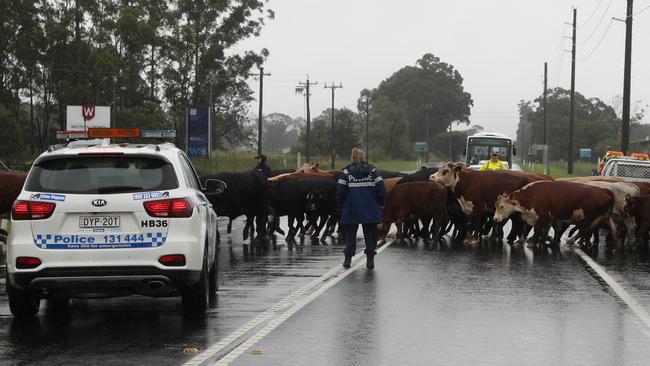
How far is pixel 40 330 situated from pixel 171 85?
253 feet

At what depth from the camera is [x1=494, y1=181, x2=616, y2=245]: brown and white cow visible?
20219 mm

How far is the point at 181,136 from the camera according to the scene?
88250 mm

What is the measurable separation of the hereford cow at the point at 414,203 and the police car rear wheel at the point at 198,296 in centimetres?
1057

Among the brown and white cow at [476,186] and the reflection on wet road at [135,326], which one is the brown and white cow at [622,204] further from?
the reflection on wet road at [135,326]

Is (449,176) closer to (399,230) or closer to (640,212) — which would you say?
(399,230)

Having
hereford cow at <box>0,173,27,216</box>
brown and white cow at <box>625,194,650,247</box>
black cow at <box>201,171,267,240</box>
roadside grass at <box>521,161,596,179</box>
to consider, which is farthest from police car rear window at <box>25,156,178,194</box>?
roadside grass at <box>521,161,596,179</box>

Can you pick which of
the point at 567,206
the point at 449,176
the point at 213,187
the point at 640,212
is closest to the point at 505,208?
the point at 567,206

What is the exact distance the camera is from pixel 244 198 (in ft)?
73.6

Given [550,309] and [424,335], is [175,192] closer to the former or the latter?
[424,335]

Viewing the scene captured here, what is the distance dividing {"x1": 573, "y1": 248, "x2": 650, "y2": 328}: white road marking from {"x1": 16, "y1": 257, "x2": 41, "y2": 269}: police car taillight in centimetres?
578

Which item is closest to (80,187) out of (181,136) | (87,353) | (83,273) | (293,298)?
(83,273)

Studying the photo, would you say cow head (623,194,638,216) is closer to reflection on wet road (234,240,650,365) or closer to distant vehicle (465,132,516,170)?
reflection on wet road (234,240,650,365)

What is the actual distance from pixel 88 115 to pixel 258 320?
200ft

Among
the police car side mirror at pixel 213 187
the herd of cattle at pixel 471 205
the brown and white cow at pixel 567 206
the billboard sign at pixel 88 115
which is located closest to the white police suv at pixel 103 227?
the police car side mirror at pixel 213 187
